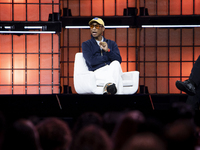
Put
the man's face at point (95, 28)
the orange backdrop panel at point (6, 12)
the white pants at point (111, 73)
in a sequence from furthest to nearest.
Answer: the orange backdrop panel at point (6, 12) < the man's face at point (95, 28) < the white pants at point (111, 73)

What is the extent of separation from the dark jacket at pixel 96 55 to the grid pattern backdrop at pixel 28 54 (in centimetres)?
266

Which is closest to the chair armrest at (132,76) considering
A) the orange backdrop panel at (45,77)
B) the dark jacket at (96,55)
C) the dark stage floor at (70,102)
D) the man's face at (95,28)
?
the dark jacket at (96,55)

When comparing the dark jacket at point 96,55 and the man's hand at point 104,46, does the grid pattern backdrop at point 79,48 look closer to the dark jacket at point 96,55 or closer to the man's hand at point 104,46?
the dark jacket at point 96,55

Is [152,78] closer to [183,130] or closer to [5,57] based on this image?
[5,57]

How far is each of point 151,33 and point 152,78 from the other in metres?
1.13

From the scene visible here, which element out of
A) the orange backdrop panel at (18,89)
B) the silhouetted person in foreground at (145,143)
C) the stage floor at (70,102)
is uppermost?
the silhouetted person in foreground at (145,143)

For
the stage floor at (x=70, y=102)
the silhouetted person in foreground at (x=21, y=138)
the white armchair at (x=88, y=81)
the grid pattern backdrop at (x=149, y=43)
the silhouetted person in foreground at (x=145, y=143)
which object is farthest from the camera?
the grid pattern backdrop at (x=149, y=43)

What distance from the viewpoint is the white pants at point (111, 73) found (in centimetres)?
309

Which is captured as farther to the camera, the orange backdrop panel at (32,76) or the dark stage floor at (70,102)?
the orange backdrop panel at (32,76)

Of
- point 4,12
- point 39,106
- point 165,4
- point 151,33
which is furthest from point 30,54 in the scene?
point 39,106

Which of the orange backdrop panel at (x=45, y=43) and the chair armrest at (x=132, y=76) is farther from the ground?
→ the orange backdrop panel at (x=45, y=43)

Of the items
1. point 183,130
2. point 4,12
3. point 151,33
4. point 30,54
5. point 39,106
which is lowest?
point 39,106

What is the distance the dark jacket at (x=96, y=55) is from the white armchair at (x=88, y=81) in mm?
140

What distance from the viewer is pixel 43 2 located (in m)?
6.10
